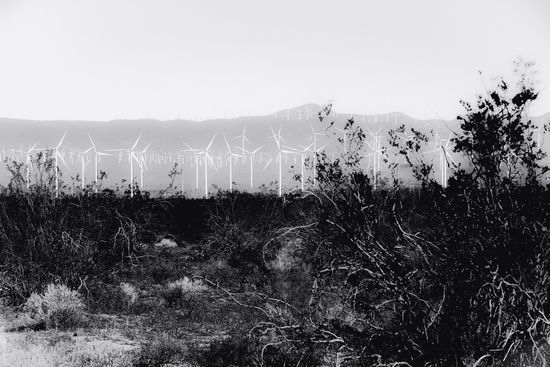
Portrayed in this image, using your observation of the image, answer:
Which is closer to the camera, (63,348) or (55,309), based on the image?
(63,348)

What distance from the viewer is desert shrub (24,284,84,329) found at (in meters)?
9.65

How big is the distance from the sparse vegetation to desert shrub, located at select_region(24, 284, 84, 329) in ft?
0.12

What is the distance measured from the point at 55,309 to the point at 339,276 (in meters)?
6.62

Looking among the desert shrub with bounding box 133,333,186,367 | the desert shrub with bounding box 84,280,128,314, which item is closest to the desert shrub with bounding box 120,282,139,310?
the desert shrub with bounding box 84,280,128,314

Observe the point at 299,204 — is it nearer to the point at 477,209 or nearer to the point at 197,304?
the point at 197,304

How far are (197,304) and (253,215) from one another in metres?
8.17

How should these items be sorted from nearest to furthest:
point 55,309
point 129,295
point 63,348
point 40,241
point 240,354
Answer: point 240,354, point 63,348, point 55,309, point 40,241, point 129,295

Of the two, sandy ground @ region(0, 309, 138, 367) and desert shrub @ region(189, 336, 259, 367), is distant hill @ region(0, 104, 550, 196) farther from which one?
desert shrub @ region(189, 336, 259, 367)

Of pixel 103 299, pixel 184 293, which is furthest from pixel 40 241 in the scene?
pixel 184 293

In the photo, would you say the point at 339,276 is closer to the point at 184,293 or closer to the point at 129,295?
the point at 184,293

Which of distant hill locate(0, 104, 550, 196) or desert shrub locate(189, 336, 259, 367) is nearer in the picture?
desert shrub locate(189, 336, 259, 367)

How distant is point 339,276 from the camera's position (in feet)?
40.9

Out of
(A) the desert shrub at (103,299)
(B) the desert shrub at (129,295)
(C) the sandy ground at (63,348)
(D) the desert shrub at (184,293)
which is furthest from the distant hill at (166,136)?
(C) the sandy ground at (63,348)

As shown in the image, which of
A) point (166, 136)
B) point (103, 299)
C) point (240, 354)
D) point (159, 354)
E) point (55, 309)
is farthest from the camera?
point (166, 136)
